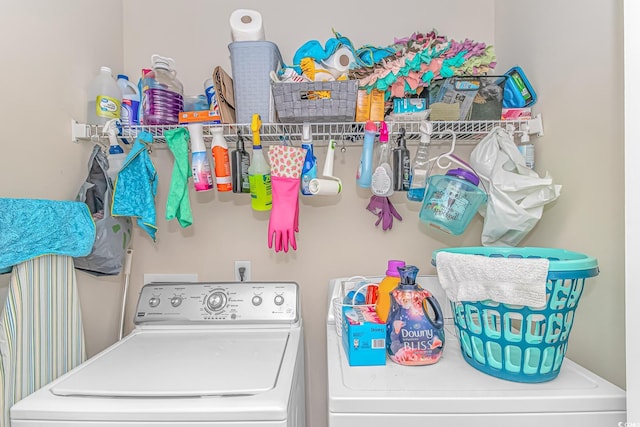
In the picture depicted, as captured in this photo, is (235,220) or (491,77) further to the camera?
(235,220)

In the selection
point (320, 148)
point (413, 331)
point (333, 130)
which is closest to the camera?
point (413, 331)

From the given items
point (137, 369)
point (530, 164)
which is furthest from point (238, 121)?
point (530, 164)

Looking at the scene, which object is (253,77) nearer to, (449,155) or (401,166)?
(401,166)

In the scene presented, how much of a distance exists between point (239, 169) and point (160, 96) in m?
0.41

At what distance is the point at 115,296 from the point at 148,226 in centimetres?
41

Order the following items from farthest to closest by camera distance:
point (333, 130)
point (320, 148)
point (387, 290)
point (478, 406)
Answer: point (320, 148) → point (333, 130) → point (387, 290) → point (478, 406)

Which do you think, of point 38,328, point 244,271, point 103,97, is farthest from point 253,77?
point 38,328

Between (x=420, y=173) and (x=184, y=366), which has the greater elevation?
(x=420, y=173)

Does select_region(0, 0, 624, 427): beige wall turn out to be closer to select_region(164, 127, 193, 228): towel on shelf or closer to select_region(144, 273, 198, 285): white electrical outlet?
select_region(144, 273, 198, 285): white electrical outlet

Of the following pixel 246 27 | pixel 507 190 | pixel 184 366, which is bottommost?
pixel 184 366

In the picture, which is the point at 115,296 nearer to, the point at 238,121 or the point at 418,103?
the point at 238,121

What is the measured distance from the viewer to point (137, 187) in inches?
59.8

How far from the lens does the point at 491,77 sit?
1.49 meters

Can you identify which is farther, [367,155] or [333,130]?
[333,130]
